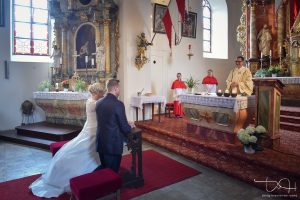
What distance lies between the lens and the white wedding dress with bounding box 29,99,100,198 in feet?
14.3

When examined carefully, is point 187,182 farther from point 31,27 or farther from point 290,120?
point 31,27

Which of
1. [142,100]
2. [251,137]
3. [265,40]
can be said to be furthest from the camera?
[265,40]

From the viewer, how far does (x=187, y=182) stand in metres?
4.90

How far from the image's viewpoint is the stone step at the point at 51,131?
774 centimetres

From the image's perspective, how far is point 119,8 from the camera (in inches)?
363

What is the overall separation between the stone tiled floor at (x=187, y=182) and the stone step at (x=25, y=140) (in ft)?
1.66

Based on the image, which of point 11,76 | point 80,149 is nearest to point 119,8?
point 11,76

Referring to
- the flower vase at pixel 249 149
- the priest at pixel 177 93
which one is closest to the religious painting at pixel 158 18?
the priest at pixel 177 93

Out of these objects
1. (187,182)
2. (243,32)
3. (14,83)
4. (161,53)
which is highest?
(243,32)

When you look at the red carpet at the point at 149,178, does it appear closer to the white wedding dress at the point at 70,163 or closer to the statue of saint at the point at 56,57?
the white wedding dress at the point at 70,163

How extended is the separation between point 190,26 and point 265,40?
355cm

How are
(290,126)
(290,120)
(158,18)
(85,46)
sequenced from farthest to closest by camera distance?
(158,18) < (85,46) < (290,120) < (290,126)

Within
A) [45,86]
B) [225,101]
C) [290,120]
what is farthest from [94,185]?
[45,86]

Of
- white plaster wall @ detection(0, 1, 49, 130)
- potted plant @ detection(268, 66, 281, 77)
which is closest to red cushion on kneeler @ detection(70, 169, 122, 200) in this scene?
white plaster wall @ detection(0, 1, 49, 130)
